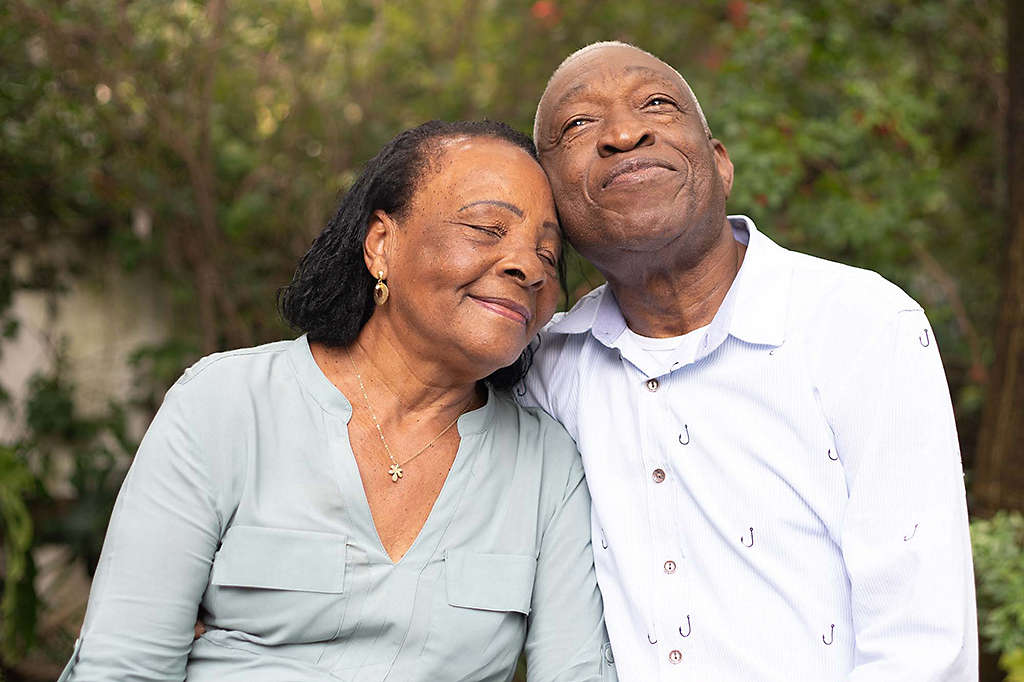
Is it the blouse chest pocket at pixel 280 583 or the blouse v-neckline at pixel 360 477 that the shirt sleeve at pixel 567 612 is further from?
the blouse chest pocket at pixel 280 583

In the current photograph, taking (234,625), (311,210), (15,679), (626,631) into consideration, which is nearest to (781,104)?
(311,210)

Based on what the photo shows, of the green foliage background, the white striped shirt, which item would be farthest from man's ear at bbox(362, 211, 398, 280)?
the green foliage background

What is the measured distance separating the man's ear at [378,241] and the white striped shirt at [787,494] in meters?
0.58

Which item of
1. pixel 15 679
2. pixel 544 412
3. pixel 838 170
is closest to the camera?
pixel 544 412

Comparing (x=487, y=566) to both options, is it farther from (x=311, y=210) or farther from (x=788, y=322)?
(x=311, y=210)

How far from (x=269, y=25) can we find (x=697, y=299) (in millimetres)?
3965

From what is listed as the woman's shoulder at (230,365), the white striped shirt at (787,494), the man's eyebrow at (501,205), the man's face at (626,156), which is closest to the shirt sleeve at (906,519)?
the white striped shirt at (787,494)

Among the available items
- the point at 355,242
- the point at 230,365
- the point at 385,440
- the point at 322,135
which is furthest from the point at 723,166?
the point at 322,135

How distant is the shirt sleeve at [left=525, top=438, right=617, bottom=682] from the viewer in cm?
221

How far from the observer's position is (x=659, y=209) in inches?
85.0

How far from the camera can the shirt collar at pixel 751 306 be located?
216 cm

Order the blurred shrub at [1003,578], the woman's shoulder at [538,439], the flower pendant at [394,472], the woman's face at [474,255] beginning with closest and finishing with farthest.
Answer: the woman's face at [474,255] → the flower pendant at [394,472] → the woman's shoulder at [538,439] → the blurred shrub at [1003,578]

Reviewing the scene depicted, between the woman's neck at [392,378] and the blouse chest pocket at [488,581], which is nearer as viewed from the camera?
the blouse chest pocket at [488,581]

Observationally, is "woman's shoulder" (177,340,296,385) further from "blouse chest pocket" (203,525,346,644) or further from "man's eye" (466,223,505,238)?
"man's eye" (466,223,505,238)
